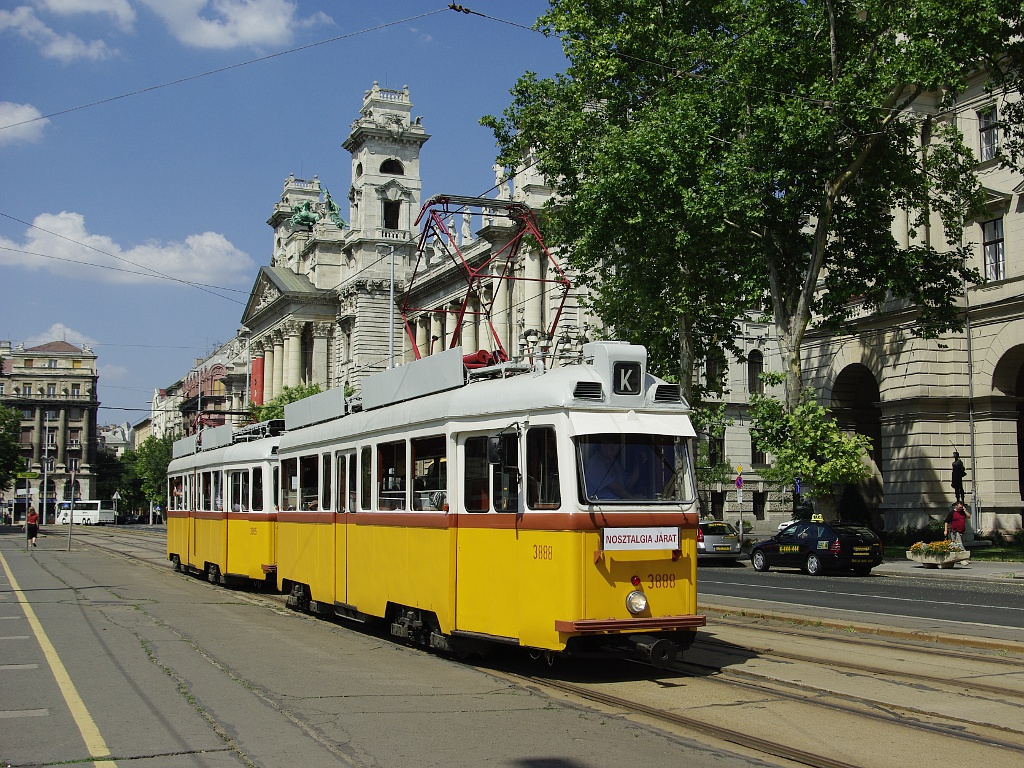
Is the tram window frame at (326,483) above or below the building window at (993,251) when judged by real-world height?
below

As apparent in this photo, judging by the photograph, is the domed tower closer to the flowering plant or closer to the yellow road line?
the flowering plant

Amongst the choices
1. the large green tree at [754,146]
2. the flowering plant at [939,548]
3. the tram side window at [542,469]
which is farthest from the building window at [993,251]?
the tram side window at [542,469]

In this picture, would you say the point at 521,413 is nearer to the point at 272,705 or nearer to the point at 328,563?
the point at 272,705

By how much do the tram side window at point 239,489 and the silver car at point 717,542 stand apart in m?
16.9

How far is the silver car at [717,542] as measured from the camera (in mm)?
34281

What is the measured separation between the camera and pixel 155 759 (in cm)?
721

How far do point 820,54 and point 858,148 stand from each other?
2.64 m

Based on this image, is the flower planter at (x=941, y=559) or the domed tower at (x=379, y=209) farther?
the domed tower at (x=379, y=209)

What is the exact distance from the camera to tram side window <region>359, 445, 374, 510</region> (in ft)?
45.2

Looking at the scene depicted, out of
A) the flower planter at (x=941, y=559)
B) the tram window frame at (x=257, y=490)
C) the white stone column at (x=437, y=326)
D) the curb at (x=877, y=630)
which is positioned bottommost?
the flower planter at (x=941, y=559)

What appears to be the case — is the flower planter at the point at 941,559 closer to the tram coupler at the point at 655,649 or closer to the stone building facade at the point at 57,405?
the tram coupler at the point at 655,649

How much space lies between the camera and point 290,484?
1767 cm

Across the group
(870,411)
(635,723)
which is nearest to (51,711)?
(635,723)

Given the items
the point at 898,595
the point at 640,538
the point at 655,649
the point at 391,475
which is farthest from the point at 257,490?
the point at 898,595
